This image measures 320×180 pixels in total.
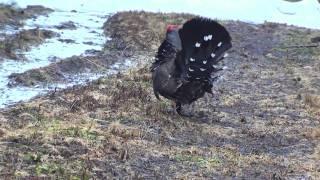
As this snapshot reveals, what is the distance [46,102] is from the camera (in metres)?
11.8

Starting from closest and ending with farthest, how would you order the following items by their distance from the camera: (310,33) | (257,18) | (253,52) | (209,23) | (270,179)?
(270,179) → (209,23) → (253,52) → (310,33) → (257,18)

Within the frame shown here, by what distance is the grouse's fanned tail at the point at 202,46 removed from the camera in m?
11.5

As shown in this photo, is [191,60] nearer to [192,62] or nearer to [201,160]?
[192,62]

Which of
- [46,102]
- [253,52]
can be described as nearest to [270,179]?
[46,102]

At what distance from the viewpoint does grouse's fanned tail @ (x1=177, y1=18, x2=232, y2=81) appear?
1154 cm

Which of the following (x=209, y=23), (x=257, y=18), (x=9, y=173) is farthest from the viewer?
(x=257, y=18)

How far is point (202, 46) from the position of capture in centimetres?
1172

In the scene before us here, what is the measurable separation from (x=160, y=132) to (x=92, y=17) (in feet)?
64.9

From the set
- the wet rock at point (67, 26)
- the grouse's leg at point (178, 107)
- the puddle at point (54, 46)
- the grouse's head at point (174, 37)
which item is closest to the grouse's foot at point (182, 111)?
the grouse's leg at point (178, 107)

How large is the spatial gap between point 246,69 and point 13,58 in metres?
7.23

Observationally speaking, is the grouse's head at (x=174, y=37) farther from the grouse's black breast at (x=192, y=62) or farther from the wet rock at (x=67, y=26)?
the wet rock at (x=67, y=26)

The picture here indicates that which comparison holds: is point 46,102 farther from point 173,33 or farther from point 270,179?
point 270,179

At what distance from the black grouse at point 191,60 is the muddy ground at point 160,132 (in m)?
0.52

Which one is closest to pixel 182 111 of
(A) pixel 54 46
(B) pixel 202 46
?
(B) pixel 202 46
